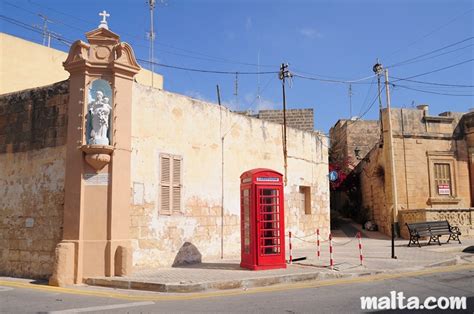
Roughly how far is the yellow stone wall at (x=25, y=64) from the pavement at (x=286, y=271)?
12.4 meters

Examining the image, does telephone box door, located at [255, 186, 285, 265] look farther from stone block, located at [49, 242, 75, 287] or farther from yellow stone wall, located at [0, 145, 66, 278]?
yellow stone wall, located at [0, 145, 66, 278]

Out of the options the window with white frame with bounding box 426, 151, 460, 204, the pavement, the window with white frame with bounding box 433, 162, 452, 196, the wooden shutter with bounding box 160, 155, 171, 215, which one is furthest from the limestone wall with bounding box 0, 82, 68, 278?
the window with white frame with bounding box 433, 162, 452, 196

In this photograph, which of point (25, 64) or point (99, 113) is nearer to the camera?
point (99, 113)

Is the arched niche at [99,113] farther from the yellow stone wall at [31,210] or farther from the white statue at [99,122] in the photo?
the yellow stone wall at [31,210]

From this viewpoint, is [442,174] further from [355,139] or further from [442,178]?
[355,139]

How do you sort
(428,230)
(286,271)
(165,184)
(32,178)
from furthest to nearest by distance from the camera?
(428,230) → (165,184) → (32,178) → (286,271)

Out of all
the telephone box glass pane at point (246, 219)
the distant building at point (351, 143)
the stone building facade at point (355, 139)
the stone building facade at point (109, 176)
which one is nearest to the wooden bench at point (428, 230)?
the stone building facade at point (109, 176)

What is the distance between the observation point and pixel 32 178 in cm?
1210

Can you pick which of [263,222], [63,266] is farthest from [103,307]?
[263,222]

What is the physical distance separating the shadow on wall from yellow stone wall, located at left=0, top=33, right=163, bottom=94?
11545 millimetres

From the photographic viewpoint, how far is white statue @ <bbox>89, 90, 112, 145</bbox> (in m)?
10.8

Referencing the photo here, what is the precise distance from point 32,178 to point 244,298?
7.00m

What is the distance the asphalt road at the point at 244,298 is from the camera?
7623 millimetres

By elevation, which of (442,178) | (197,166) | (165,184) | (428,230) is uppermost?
(442,178)
